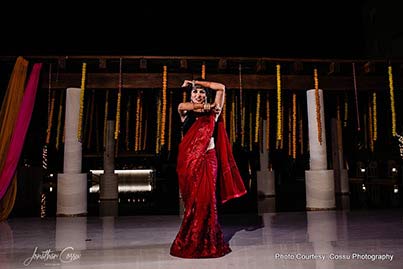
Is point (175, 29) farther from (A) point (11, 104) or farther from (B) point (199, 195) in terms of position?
(B) point (199, 195)

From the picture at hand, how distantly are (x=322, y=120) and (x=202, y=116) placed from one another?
17.1ft

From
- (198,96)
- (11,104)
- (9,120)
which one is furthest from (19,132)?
(198,96)

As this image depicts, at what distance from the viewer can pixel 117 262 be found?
3322 millimetres

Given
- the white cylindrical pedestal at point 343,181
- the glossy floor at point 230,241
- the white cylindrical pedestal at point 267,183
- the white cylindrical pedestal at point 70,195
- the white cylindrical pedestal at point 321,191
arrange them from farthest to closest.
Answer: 1. the white cylindrical pedestal at point 343,181
2. the white cylindrical pedestal at point 267,183
3. the white cylindrical pedestal at point 321,191
4. the white cylindrical pedestal at point 70,195
5. the glossy floor at point 230,241

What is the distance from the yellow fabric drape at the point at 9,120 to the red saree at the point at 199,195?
435 cm

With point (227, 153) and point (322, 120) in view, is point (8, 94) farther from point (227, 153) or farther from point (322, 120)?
point (322, 120)

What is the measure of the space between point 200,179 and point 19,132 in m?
4.55

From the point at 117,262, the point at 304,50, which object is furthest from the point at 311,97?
the point at 117,262

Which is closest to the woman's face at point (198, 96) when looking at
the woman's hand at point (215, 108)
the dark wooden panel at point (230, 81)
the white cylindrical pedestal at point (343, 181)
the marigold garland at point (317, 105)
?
the woman's hand at point (215, 108)

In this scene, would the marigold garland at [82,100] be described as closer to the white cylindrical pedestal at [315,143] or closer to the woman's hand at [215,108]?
the woman's hand at [215,108]

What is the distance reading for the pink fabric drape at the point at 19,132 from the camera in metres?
6.02

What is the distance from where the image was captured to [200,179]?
3303 millimetres

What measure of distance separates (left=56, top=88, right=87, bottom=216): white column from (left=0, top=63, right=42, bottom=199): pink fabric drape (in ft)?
2.97

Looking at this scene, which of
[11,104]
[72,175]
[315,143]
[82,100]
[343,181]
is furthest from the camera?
[343,181]
